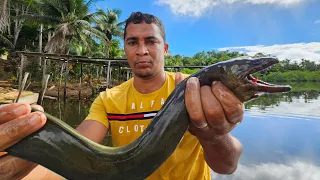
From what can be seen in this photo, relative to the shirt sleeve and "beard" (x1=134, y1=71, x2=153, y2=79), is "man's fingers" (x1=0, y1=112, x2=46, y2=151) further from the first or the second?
"beard" (x1=134, y1=71, x2=153, y2=79)

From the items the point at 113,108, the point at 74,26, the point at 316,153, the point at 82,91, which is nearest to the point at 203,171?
the point at 113,108

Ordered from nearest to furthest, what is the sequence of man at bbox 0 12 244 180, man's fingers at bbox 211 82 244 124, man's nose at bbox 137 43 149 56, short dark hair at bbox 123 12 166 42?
1. man's fingers at bbox 211 82 244 124
2. man at bbox 0 12 244 180
3. man's nose at bbox 137 43 149 56
4. short dark hair at bbox 123 12 166 42

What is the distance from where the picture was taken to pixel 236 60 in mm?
1950

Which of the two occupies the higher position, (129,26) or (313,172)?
(129,26)

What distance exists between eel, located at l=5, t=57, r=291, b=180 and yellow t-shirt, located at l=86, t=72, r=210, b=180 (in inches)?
35.9

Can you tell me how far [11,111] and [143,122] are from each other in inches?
56.8

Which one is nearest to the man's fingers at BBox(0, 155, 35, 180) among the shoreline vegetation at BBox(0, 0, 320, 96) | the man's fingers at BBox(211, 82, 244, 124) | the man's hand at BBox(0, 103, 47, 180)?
the man's hand at BBox(0, 103, 47, 180)

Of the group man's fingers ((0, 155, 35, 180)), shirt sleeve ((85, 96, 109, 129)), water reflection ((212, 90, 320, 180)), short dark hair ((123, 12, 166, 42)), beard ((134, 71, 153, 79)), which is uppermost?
short dark hair ((123, 12, 166, 42))

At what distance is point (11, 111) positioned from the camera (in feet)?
6.05

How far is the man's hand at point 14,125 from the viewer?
1.80 m

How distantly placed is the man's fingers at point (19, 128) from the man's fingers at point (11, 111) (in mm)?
37

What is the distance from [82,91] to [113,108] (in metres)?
22.7

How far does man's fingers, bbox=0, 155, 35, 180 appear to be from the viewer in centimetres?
191

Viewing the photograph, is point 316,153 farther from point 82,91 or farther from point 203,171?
point 82,91
